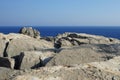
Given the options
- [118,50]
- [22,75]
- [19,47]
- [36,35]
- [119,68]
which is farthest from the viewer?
[36,35]

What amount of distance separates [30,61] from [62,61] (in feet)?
5.93

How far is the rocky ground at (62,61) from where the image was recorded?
9039mm

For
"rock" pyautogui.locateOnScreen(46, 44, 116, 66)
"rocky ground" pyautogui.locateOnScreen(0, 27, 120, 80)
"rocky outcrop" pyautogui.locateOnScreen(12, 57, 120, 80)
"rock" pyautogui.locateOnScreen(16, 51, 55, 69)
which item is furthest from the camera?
"rock" pyautogui.locateOnScreen(16, 51, 55, 69)

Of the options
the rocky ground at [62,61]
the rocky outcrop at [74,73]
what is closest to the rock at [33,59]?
the rocky ground at [62,61]

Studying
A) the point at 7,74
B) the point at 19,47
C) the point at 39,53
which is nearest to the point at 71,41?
the point at 19,47

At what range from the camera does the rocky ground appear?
9039 millimetres

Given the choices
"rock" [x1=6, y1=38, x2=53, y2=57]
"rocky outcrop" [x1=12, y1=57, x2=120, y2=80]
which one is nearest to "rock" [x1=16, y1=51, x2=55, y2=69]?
"rock" [x1=6, y1=38, x2=53, y2=57]

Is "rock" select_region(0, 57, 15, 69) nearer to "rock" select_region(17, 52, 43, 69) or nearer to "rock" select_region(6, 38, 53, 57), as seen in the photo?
"rock" select_region(17, 52, 43, 69)

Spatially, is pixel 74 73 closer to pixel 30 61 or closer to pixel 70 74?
pixel 70 74

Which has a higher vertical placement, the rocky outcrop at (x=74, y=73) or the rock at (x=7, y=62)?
the rocky outcrop at (x=74, y=73)

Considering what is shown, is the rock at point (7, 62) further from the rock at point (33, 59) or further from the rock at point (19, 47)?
the rock at point (19, 47)

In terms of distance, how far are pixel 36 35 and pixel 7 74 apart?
22.1 meters

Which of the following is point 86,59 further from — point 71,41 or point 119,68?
point 71,41

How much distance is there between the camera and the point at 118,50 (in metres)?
13.9
